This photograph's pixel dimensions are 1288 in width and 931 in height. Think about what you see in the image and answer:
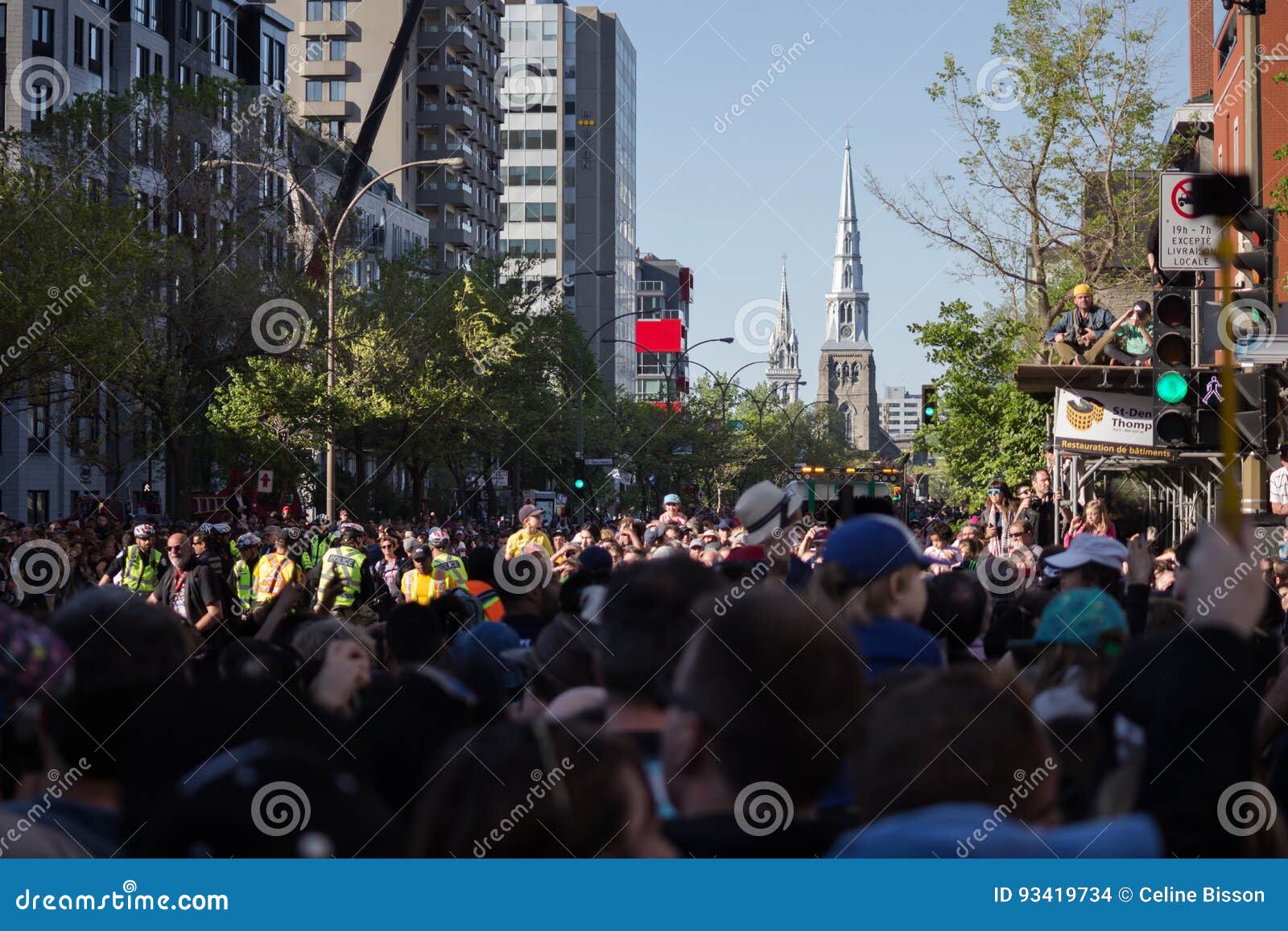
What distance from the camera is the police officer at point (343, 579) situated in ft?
45.9

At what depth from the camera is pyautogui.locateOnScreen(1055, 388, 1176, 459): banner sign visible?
15133mm

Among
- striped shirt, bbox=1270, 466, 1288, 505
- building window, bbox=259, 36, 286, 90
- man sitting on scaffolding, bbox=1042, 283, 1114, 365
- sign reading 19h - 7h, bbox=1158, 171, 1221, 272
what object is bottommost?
striped shirt, bbox=1270, 466, 1288, 505

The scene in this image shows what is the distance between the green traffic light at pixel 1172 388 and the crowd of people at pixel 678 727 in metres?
1.44

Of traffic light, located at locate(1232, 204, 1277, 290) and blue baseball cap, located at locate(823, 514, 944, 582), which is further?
traffic light, located at locate(1232, 204, 1277, 290)

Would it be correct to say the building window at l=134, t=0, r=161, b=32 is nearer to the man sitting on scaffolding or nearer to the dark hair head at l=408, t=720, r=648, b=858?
the man sitting on scaffolding

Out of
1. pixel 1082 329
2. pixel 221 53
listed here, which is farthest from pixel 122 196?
pixel 1082 329

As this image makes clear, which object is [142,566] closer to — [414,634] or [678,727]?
[414,634]

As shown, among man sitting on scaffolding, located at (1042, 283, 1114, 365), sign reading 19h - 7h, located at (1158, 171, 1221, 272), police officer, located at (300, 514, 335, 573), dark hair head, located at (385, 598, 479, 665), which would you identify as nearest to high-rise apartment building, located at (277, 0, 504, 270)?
police officer, located at (300, 514, 335, 573)

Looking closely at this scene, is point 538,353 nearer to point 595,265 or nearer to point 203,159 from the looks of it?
point 203,159

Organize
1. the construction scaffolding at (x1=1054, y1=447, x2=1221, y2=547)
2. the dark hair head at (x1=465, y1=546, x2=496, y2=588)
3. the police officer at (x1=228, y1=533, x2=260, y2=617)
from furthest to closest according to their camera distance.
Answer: the construction scaffolding at (x1=1054, y1=447, x2=1221, y2=547)
the police officer at (x1=228, y1=533, x2=260, y2=617)
the dark hair head at (x1=465, y1=546, x2=496, y2=588)

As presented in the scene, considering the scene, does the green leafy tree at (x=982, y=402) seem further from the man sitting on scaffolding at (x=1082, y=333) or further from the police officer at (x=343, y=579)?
the police officer at (x=343, y=579)

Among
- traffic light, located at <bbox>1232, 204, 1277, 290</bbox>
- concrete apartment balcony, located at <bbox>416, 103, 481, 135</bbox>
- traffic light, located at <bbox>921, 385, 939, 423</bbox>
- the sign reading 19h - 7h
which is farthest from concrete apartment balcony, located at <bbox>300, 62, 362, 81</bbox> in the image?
traffic light, located at <bbox>1232, 204, 1277, 290</bbox>

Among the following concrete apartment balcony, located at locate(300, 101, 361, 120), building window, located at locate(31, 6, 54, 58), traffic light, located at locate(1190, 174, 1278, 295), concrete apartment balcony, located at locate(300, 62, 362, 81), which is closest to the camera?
traffic light, located at locate(1190, 174, 1278, 295)

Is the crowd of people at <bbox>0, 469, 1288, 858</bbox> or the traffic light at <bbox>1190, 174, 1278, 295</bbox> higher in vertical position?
the traffic light at <bbox>1190, 174, 1278, 295</bbox>
